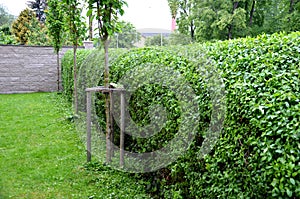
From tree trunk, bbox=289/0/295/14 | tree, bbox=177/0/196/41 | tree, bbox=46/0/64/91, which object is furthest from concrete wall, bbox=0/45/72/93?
tree trunk, bbox=289/0/295/14

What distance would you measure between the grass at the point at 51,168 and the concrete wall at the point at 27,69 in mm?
4730

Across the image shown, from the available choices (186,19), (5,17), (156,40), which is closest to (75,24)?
(156,40)

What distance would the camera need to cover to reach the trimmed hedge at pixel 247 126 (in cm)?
114

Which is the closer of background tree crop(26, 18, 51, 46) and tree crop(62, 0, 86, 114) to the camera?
tree crop(62, 0, 86, 114)

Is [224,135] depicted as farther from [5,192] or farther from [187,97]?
[5,192]

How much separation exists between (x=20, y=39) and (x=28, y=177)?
13.2 meters

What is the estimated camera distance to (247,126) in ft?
4.42

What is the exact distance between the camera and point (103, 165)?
10.3ft

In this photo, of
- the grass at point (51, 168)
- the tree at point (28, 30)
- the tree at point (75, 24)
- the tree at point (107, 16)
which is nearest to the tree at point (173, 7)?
the tree at point (28, 30)

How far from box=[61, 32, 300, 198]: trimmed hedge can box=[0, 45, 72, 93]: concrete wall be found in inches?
336

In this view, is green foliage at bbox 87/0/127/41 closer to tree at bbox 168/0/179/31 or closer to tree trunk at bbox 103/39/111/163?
tree trunk at bbox 103/39/111/163

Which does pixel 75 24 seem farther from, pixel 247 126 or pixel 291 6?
pixel 291 6

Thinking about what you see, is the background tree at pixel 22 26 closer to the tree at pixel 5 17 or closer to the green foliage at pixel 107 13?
the green foliage at pixel 107 13

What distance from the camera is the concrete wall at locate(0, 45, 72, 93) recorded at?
9328 mm
